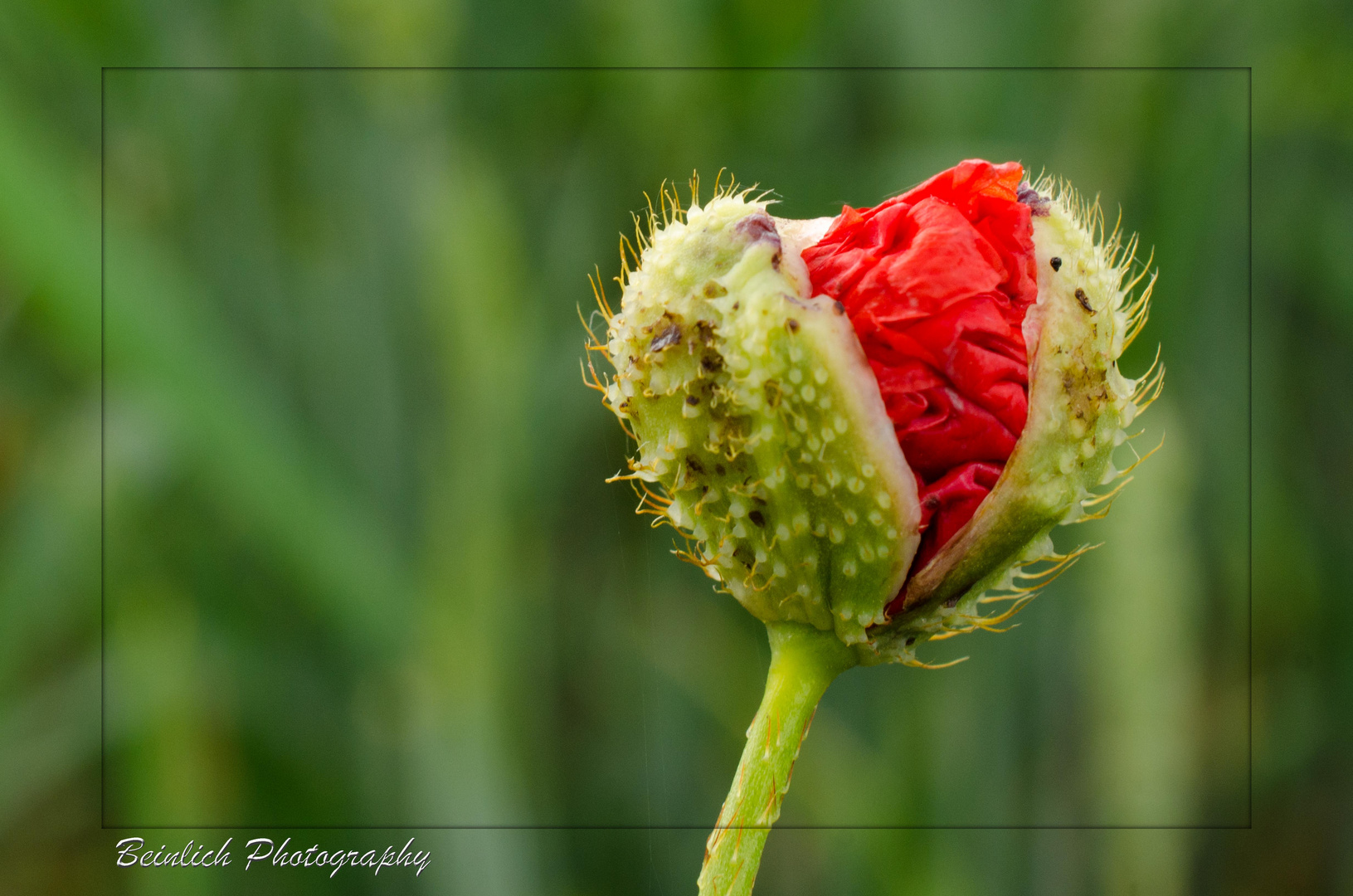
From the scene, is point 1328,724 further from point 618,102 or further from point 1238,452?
point 618,102

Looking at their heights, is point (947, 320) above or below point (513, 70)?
below

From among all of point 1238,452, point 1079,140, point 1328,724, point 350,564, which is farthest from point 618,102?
point 1328,724

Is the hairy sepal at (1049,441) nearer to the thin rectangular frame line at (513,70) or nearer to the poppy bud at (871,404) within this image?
the poppy bud at (871,404)

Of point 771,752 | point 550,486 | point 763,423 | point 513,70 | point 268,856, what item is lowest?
point 268,856

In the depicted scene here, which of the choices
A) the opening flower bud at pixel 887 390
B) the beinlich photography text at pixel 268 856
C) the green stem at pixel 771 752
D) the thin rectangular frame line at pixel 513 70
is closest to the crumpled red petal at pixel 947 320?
the opening flower bud at pixel 887 390

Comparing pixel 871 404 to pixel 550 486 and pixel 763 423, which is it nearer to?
pixel 763 423

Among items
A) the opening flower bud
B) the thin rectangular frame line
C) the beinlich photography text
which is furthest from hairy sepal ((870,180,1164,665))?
the beinlich photography text

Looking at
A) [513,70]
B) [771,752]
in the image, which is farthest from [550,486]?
[771,752]
